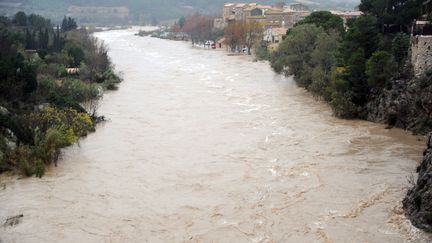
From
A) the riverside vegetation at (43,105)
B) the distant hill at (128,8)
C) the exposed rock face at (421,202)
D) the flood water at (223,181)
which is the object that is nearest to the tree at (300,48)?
the flood water at (223,181)

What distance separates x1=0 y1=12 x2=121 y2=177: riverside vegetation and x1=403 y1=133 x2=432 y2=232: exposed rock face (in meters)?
12.4

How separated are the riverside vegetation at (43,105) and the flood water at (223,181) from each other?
880 millimetres

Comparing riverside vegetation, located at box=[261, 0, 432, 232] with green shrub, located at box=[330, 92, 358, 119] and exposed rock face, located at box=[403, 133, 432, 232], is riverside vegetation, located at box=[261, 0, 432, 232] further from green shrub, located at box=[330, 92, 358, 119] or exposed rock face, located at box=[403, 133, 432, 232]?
exposed rock face, located at box=[403, 133, 432, 232]

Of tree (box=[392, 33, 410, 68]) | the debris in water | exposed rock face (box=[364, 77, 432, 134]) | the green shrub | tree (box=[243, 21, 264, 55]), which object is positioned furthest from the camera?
tree (box=[243, 21, 264, 55])

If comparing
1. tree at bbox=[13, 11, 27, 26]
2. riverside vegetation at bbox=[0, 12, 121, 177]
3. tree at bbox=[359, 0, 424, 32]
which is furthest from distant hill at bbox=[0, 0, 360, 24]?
tree at bbox=[359, 0, 424, 32]

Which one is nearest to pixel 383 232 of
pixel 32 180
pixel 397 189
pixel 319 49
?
pixel 397 189

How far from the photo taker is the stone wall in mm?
23516

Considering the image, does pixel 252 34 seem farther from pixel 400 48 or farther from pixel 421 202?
pixel 421 202

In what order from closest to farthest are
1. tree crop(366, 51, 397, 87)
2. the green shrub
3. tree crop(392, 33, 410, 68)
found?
tree crop(366, 51, 397, 87) → tree crop(392, 33, 410, 68) → the green shrub

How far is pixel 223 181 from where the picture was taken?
18.1 meters

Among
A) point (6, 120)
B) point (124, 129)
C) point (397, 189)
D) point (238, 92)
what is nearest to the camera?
point (397, 189)

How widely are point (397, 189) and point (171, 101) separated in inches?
746

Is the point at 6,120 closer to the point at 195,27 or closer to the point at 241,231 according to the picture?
the point at 241,231

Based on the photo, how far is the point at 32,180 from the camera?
718 inches
